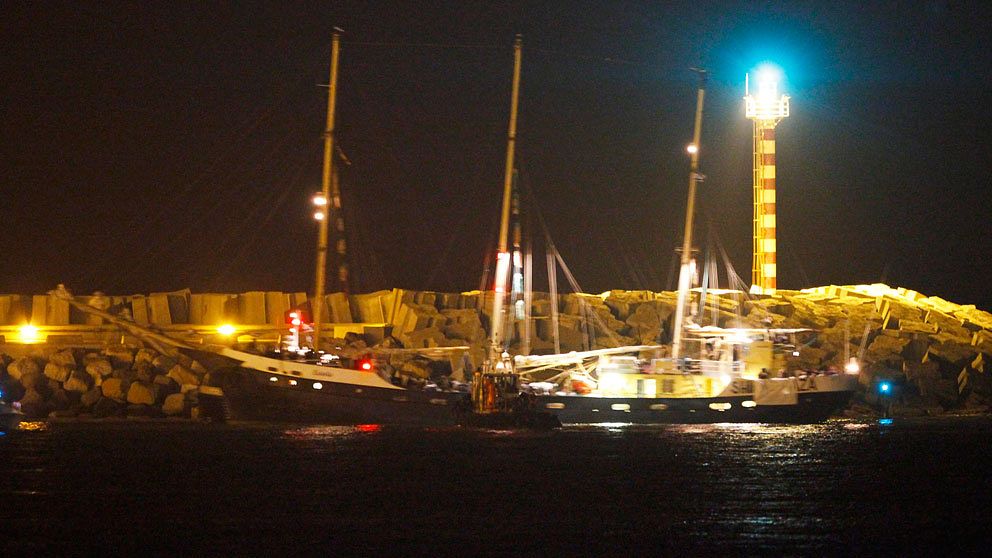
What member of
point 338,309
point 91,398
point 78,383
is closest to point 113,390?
point 91,398

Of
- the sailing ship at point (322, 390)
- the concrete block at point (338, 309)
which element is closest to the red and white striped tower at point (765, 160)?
the concrete block at point (338, 309)

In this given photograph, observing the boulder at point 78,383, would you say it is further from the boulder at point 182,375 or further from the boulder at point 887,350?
the boulder at point 887,350

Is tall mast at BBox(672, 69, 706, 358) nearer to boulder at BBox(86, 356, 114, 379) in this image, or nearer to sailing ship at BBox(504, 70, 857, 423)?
sailing ship at BBox(504, 70, 857, 423)

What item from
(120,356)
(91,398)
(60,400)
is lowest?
(60,400)

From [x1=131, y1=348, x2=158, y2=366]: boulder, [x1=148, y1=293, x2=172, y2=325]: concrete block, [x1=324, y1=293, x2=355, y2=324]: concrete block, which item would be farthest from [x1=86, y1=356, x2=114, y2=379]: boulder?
[x1=324, y1=293, x2=355, y2=324]: concrete block

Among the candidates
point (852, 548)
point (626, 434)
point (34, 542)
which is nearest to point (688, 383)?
point (626, 434)

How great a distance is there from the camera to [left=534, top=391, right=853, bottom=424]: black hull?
4212 centimetres

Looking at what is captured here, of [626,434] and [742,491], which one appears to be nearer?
[742,491]

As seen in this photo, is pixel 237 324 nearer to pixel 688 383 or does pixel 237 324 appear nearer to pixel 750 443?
pixel 688 383

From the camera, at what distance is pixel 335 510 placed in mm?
25938

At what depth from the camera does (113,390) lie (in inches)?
1748

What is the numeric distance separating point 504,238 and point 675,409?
22.4 ft

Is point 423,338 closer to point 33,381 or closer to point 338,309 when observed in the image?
point 338,309

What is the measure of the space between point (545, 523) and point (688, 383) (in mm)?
18835
